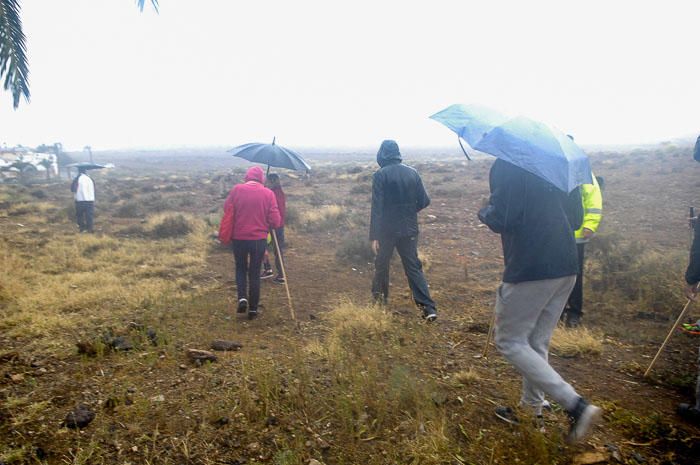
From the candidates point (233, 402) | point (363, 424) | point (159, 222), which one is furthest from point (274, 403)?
point (159, 222)

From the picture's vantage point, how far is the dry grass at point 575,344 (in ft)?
15.3

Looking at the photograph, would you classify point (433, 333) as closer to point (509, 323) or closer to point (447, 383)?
point (447, 383)

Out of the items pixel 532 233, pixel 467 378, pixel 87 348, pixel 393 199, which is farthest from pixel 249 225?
pixel 532 233

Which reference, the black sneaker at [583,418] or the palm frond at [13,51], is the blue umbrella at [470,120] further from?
the palm frond at [13,51]

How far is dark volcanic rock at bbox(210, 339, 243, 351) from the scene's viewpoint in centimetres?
468

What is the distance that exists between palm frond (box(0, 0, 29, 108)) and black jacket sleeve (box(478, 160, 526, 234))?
605 centimetres

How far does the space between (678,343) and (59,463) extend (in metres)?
5.77

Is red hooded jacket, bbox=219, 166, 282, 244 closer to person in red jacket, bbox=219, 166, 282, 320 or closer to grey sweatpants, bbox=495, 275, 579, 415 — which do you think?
person in red jacket, bbox=219, 166, 282, 320

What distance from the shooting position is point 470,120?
315 cm

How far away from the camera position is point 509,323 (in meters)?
2.96

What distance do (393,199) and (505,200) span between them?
2700 mm

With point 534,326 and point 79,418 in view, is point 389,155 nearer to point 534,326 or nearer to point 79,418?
point 534,326

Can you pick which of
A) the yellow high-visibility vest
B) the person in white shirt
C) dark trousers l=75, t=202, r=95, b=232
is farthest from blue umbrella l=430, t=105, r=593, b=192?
dark trousers l=75, t=202, r=95, b=232

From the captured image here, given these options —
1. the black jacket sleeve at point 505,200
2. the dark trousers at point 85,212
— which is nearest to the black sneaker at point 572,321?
the black jacket sleeve at point 505,200
